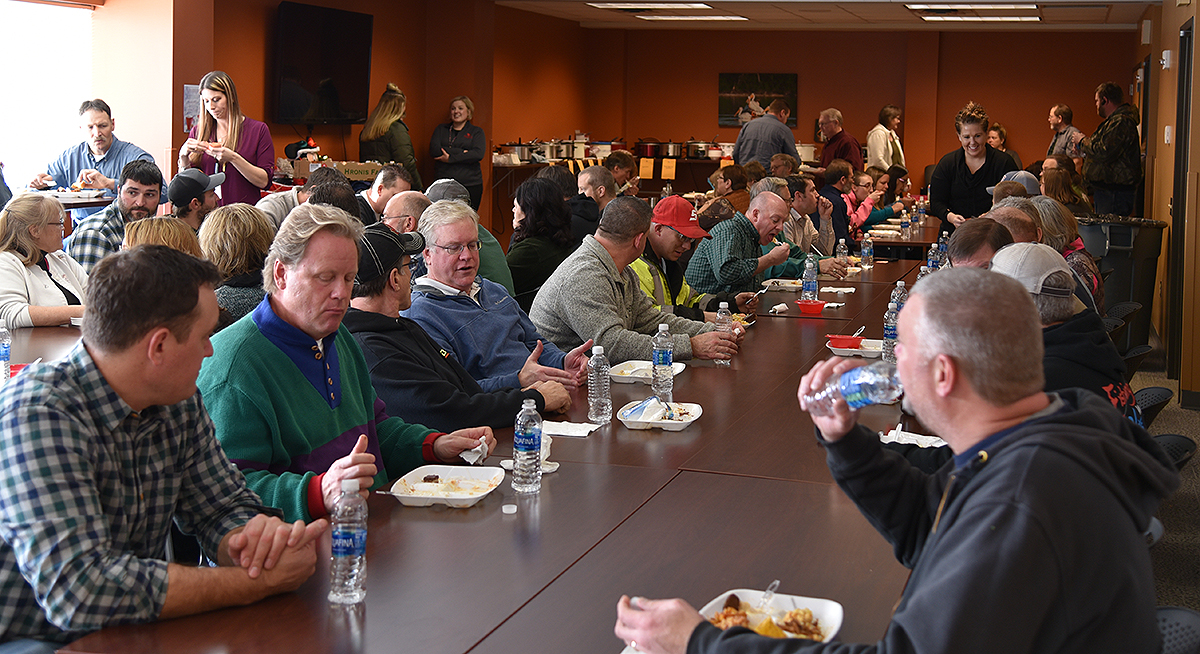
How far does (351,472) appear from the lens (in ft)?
7.27

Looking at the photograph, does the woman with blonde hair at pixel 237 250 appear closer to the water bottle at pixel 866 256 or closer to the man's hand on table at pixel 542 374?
the man's hand on table at pixel 542 374

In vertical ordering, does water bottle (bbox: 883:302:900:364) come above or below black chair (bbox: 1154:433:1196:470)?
above

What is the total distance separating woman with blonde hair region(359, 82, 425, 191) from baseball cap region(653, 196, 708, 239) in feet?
18.5

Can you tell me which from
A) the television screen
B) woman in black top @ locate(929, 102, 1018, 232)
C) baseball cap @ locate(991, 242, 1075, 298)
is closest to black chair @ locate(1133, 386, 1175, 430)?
baseball cap @ locate(991, 242, 1075, 298)

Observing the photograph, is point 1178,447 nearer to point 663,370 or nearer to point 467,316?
point 663,370

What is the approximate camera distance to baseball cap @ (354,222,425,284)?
3152 millimetres

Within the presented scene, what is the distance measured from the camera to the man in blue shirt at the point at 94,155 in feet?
23.7

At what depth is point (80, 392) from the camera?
71.4 inches

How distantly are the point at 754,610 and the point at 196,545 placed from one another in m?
1.32

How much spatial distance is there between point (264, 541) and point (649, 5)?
12491 millimetres

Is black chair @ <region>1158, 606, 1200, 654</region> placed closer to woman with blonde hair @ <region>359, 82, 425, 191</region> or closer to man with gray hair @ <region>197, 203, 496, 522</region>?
man with gray hair @ <region>197, 203, 496, 522</region>

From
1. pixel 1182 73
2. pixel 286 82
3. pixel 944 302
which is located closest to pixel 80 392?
pixel 944 302

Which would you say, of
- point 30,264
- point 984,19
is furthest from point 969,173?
point 30,264

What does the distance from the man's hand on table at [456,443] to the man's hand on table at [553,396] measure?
47 cm
